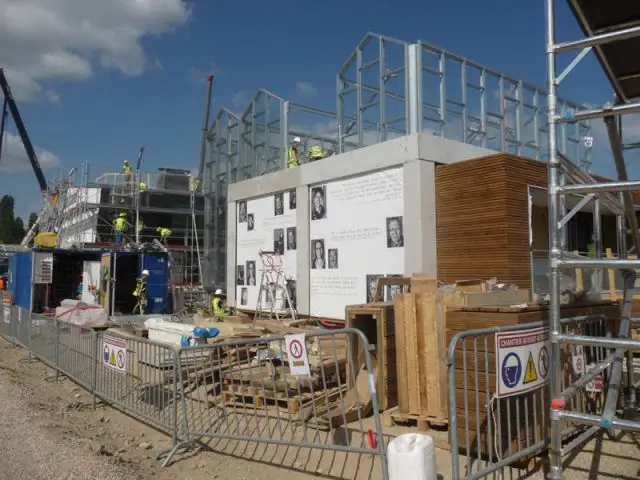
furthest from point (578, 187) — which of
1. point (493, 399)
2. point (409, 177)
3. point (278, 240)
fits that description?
point (278, 240)

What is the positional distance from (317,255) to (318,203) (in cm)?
133

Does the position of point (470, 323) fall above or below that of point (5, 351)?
above

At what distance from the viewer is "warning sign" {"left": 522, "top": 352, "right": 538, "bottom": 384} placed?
441 cm

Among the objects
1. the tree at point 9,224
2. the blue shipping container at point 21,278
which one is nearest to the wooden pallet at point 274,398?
the blue shipping container at point 21,278

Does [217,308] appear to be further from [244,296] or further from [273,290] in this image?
[273,290]

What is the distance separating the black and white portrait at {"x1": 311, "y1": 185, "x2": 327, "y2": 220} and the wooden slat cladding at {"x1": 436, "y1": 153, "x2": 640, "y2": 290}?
11.4 feet

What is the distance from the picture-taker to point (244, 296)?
1670cm

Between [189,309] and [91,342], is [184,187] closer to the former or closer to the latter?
[189,309]

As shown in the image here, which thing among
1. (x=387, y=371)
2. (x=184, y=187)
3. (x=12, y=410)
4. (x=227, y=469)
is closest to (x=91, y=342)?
(x=12, y=410)

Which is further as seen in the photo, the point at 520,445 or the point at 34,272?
the point at 34,272

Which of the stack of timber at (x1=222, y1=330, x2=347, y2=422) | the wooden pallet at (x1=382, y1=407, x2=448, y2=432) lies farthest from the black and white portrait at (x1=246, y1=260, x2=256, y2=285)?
the wooden pallet at (x1=382, y1=407, x2=448, y2=432)

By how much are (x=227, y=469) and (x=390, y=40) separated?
35.1ft

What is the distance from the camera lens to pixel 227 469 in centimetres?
556

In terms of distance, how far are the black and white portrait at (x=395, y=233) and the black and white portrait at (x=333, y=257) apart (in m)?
1.80
